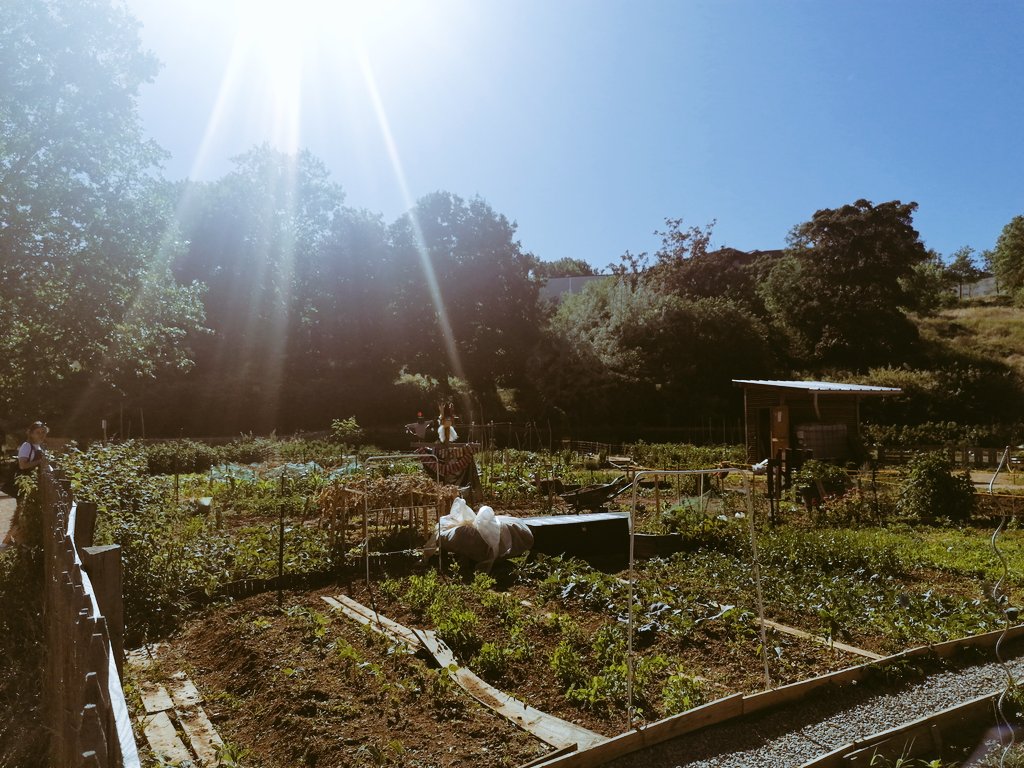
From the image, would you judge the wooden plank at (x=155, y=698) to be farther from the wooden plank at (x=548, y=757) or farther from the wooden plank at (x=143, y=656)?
the wooden plank at (x=548, y=757)

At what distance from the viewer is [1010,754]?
11.2 ft

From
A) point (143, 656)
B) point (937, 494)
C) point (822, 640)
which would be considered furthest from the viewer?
point (937, 494)

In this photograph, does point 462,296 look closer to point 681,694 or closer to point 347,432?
point 347,432

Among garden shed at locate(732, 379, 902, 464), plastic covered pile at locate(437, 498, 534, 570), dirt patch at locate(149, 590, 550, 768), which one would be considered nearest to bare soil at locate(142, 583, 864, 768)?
dirt patch at locate(149, 590, 550, 768)

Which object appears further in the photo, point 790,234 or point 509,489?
point 790,234

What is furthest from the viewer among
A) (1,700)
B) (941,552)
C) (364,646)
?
(941,552)

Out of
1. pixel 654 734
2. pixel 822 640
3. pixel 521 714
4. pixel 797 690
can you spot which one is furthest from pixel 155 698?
pixel 822 640

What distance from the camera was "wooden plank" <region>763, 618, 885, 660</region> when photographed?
5117 millimetres

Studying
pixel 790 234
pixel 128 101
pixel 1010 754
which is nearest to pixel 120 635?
pixel 1010 754

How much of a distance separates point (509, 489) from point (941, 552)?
23.9 feet

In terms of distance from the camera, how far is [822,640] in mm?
5402

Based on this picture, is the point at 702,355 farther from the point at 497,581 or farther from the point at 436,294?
the point at 497,581

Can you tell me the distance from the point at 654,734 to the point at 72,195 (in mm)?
14399

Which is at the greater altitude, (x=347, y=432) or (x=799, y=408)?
(x=799, y=408)
